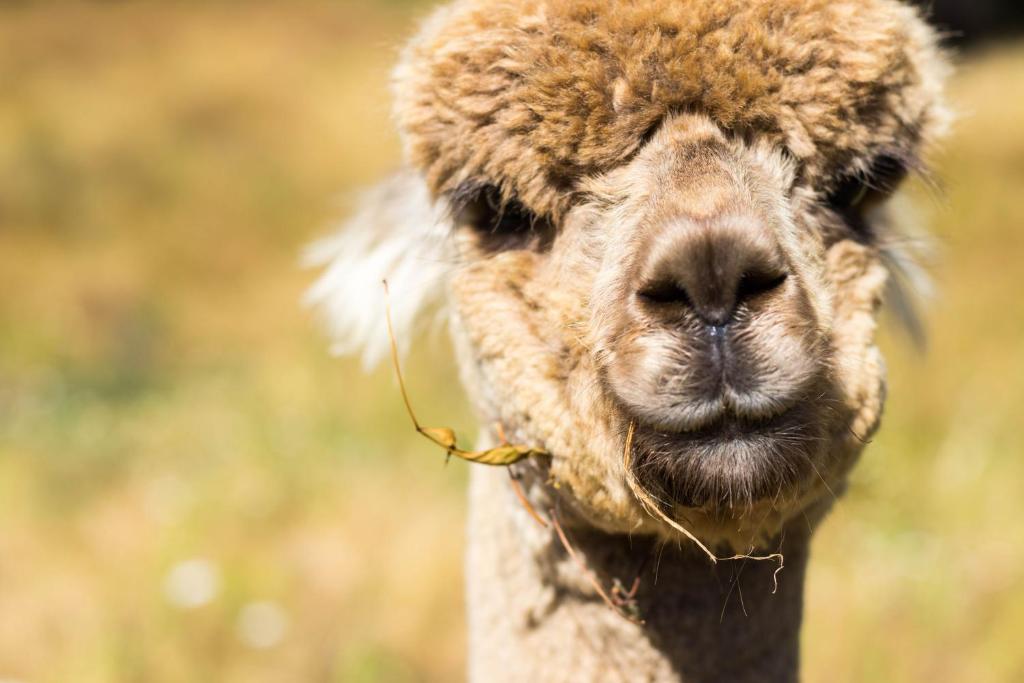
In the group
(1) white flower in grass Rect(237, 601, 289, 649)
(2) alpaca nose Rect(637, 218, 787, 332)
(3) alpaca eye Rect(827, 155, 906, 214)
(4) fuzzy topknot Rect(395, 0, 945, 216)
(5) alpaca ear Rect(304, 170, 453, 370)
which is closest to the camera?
(2) alpaca nose Rect(637, 218, 787, 332)

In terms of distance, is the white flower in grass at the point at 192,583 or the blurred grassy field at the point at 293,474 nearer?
the blurred grassy field at the point at 293,474

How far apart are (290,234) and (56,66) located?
19.2ft

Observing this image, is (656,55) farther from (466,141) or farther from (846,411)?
(846,411)

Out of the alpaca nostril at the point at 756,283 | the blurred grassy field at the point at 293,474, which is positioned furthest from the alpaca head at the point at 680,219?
the blurred grassy field at the point at 293,474

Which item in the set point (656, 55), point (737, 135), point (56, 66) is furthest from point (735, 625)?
point (56, 66)

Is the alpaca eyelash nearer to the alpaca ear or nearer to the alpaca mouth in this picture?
the alpaca ear

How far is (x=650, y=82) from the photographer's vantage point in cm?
201

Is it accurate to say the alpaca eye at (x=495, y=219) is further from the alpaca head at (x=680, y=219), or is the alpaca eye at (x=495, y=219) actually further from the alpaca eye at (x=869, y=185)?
the alpaca eye at (x=869, y=185)

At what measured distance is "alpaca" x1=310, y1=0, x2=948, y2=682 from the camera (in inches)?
74.4

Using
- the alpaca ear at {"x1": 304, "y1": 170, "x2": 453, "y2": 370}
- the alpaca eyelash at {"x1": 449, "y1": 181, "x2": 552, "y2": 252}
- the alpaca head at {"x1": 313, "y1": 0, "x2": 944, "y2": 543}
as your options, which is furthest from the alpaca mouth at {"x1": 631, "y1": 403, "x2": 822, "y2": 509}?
the alpaca ear at {"x1": 304, "y1": 170, "x2": 453, "y2": 370}

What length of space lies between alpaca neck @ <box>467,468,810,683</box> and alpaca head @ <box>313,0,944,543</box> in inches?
7.8

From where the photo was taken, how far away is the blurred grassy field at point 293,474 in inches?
180

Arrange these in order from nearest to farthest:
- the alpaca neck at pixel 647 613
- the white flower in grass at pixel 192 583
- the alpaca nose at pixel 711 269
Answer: the alpaca nose at pixel 711 269, the alpaca neck at pixel 647 613, the white flower in grass at pixel 192 583

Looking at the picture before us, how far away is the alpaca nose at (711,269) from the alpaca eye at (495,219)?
41 cm
